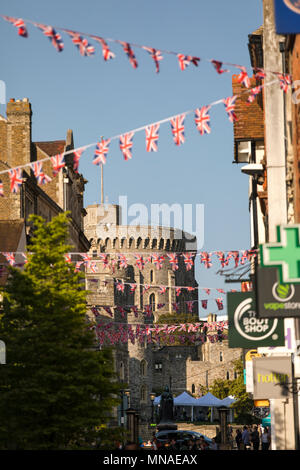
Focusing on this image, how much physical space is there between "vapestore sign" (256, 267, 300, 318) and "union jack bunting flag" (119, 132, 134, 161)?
400 centimetres

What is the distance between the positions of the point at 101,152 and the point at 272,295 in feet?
16.1

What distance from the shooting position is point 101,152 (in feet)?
62.4

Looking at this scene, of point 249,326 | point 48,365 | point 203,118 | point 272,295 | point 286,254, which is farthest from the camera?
point 48,365

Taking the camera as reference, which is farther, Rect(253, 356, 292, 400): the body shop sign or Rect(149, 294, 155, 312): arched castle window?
Rect(149, 294, 155, 312): arched castle window

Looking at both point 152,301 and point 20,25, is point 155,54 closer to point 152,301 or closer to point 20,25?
point 20,25

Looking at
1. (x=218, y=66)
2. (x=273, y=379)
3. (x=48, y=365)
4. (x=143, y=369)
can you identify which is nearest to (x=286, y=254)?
(x=218, y=66)

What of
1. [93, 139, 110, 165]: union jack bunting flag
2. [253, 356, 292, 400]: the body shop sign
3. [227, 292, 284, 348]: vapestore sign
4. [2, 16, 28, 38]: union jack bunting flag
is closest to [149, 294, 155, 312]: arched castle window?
[253, 356, 292, 400]: the body shop sign

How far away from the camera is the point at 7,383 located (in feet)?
89.7

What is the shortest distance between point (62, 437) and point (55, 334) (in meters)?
2.89

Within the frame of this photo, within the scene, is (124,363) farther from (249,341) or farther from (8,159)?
(249,341)

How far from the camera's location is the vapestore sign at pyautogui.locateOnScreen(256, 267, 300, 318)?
1606cm

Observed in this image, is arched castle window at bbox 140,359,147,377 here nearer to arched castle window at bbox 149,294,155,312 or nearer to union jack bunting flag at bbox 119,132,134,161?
arched castle window at bbox 149,294,155,312

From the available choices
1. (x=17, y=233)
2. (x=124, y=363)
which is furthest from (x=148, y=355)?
(x=17, y=233)

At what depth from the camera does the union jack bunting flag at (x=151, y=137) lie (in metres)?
18.5
